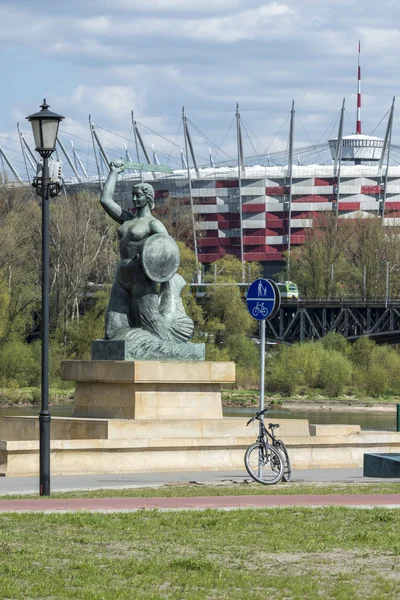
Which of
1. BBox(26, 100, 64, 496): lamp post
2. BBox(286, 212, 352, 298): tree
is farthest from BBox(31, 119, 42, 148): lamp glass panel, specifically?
BBox(286, 212, 352, 298): tree

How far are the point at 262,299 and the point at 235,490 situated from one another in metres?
3.59

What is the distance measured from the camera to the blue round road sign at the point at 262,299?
64.4ft

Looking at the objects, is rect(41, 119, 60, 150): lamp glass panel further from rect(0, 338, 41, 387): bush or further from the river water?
rect(0, 338, 41, 387): bush

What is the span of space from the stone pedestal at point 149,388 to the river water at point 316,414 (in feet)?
108

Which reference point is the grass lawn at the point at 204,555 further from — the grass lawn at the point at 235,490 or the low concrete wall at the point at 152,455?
the low concrete wall at the point at 152,455

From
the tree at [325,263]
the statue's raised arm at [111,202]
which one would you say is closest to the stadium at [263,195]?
the tree at [325,263]

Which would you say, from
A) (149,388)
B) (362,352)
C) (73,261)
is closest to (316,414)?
(73,261)

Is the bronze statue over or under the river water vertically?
over

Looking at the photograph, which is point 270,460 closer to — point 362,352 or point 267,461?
point 267,461

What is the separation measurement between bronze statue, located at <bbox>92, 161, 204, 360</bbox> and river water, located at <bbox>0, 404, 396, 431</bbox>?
32.6 m

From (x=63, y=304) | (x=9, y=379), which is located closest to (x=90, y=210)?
(x=63, y=304)

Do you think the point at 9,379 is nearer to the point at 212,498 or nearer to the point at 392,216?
the point at 212,498

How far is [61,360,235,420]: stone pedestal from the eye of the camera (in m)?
23.4

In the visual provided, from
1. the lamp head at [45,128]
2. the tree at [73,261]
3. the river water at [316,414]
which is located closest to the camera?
the lamp head at [45,128]
